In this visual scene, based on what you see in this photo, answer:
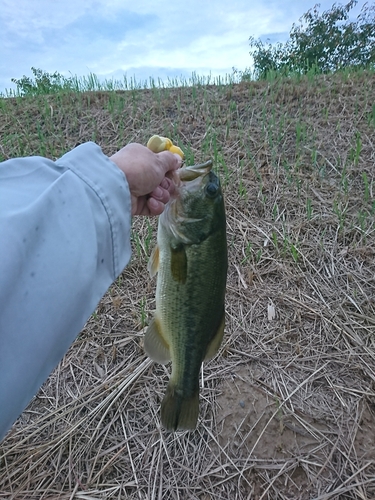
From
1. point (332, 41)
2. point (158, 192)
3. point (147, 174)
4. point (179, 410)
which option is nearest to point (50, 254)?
point (147, 174)

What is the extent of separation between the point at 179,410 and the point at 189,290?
1.66 feet

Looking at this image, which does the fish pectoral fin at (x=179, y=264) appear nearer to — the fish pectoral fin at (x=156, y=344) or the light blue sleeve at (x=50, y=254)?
the fish pectoral fin at (x=156, y=344)

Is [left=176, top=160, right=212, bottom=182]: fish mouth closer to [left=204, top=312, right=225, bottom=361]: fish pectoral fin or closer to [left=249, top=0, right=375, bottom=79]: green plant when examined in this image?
[left=204, top=312, right=225, bottom=361]: fish pectoral fin

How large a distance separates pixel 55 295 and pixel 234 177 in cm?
331

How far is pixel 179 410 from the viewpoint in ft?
5.21

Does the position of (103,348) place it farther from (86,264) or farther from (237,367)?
Result: (86,264)

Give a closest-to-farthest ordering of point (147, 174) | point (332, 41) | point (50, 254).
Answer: point (50, 254) < point (147, 174) < point (332, 41)

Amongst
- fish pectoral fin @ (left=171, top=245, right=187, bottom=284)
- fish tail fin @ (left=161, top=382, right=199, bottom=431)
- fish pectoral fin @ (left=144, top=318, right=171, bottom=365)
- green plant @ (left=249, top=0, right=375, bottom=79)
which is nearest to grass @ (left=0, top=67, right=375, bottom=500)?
fish tail fin @ (left=161, top=382, right=199, bottom=431)

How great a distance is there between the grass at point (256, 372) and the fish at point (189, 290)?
780 millimetres

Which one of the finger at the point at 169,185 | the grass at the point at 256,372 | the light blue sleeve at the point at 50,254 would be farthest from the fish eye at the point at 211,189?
the grass at the point at 256,372

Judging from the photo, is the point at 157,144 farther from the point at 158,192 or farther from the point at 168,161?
the point at 158,192

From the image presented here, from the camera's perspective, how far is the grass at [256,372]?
210cm

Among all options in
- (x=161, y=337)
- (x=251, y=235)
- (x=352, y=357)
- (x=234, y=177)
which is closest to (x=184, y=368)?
(x=161, y=337)

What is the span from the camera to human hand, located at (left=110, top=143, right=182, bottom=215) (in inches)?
59.0
